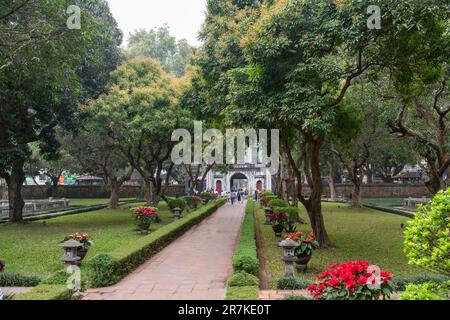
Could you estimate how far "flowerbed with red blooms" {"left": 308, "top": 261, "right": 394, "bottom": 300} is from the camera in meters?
5.20

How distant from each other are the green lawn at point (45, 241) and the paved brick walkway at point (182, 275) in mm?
1983

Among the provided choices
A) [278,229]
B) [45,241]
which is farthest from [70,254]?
[278,229]

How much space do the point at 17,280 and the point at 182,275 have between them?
3.10 meters

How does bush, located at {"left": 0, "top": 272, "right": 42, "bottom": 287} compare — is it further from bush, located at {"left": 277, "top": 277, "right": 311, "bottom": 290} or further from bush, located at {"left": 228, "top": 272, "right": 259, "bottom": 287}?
bush, located at {"left": 277, "top": 277, "right": 311, "bottom": 290}

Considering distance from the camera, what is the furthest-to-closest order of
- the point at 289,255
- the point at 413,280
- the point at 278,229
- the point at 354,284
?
the point at 278,229, the point at 289,255, the point at 413,280, the point at 354,284

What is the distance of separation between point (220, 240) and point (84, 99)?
1075cm

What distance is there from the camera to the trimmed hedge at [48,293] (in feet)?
20.0

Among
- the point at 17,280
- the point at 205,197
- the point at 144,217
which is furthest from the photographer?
the point at 205,197

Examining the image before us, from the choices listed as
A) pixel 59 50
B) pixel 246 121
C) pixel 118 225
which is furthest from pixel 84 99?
pixel 246 121

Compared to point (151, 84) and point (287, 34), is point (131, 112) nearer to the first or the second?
point (151, 84)

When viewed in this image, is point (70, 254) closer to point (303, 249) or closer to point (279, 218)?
point (303, 249)

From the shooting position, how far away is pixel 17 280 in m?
8.22

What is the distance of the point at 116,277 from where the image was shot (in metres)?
8.69

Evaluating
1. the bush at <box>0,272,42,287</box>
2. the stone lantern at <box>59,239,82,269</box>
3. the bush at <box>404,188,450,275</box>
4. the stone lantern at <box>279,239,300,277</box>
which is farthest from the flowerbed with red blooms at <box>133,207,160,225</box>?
the bush at <box>404,188,450,275</box>
